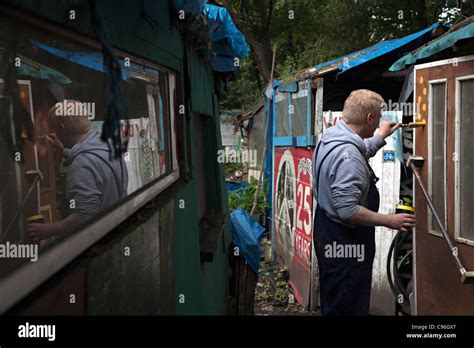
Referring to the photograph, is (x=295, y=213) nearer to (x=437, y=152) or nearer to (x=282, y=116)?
(x=282, y=116)

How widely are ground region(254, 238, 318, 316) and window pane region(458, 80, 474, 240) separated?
3502 mm

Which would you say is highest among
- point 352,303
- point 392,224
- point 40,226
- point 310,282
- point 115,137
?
point 115,137

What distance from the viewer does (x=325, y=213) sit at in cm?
366

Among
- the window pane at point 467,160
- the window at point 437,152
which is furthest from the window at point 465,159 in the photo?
the window at point 437,152

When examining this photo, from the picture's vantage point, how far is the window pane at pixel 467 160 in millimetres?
4250

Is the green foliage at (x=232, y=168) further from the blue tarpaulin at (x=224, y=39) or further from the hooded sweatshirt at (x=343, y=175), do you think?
the hooded sweatshirt at (x=343, y=175)

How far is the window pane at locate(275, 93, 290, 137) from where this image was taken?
31.6 feet

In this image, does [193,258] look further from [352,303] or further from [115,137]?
[115,137]

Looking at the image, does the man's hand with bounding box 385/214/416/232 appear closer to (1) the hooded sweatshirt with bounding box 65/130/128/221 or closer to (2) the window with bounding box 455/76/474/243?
(2) the window with bounding box 455/76/474/243

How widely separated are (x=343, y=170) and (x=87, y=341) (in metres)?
2.20

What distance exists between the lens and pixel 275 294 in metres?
8.70

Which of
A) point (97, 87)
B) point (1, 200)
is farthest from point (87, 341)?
point (97, 87)

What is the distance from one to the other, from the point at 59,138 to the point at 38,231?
29 centimetres

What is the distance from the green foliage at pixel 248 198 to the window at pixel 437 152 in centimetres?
730
